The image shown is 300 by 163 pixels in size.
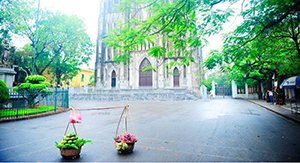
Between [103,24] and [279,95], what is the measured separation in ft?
110

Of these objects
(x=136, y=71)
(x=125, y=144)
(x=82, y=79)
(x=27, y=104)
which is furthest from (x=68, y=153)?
(x=82, y=79)

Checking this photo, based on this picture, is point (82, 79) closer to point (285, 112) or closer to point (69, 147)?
point (285, 112)

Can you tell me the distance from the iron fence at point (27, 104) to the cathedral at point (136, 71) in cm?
1672

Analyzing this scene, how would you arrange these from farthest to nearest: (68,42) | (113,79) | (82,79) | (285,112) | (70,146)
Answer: (82,79) < (113,79) < (68,42) < (285,112) < (70,146)

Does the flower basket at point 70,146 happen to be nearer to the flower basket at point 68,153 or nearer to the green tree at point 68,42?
the flower basket at point 68,153

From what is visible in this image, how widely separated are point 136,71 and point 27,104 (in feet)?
68.4

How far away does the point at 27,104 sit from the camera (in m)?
11.1

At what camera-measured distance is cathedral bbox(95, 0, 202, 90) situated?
28.4 metres

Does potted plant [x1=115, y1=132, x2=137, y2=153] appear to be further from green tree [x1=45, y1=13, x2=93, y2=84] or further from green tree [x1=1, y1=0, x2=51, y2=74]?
green tree [x1=45, y1=13, x2=93, y2=84]

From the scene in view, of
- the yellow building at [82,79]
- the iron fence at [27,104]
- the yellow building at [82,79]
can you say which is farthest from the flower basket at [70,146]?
the yellow building at [82,79]

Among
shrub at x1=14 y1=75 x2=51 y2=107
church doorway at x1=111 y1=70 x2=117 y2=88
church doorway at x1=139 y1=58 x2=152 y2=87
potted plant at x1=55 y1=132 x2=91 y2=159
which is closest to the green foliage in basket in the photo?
potted plant at x1=55 y1=132 x2=91 y2=159

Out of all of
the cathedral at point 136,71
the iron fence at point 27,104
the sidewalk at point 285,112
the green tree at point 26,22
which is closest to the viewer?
the sidewalk at point 285,112

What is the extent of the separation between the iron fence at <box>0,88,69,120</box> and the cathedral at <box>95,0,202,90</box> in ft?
54.9

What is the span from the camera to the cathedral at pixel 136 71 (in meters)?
28.4
